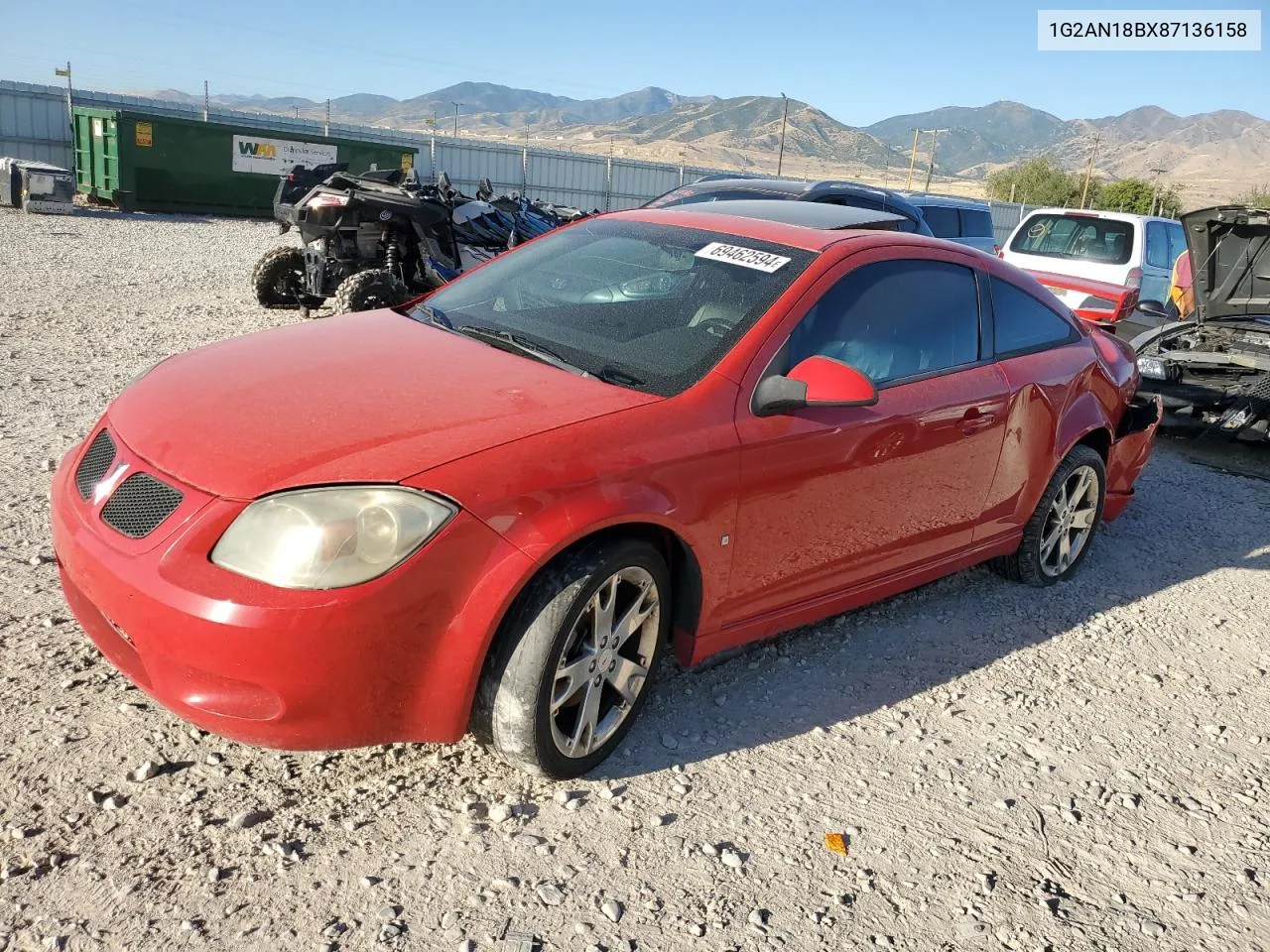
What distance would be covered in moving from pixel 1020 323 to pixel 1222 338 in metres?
4.46

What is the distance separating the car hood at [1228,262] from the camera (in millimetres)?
7324

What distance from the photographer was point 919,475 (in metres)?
3.80

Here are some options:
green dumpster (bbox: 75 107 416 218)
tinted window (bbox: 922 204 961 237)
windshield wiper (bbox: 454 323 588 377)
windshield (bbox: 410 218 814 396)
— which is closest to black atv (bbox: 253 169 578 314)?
windshield (bbox: 410 218 814 396)

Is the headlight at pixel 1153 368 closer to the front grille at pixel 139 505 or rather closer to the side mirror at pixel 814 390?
the side mirror at pixel 814 390

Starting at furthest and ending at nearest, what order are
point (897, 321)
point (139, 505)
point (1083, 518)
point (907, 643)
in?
point (1083, 518) < point (907, 643) < point (897, 321) < point (139, 505)

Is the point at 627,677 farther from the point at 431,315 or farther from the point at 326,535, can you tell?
the point at 431,315

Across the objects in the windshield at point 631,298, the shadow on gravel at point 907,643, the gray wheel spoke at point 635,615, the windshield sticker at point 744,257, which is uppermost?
the windshield sticker at point 744,257

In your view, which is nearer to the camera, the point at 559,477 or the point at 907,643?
the point at 559,477

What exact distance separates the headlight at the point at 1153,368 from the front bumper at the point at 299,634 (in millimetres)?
6880

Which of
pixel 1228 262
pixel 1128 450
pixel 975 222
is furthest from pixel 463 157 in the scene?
pixel 1128 450

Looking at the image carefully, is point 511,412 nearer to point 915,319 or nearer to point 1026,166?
point 915,319

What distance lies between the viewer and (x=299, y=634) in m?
2.41

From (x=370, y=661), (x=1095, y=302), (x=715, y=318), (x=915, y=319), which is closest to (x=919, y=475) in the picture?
(x=915, y=319)

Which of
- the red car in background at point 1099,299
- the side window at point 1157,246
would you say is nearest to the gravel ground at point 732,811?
the red car in background at point 1099,299
